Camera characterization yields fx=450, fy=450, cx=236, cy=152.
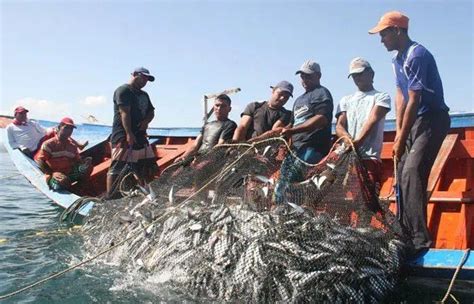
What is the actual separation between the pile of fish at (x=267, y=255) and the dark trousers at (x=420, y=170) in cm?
35

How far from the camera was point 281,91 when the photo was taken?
7.22 meters

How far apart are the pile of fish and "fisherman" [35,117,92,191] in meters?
4.83

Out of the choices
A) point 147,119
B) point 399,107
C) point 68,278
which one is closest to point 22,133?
point 147,119

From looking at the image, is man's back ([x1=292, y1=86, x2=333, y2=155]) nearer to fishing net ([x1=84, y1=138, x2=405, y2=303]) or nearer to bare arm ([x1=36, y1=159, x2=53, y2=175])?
fishing net ([x1=84, y1=138, x2=405, y2=303])

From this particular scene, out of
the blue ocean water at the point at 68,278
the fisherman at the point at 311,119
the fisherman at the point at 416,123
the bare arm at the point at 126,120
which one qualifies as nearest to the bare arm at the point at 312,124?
the fisherman at the point at 311,119

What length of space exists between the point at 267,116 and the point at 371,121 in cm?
190

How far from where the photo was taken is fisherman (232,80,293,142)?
7.20 meters

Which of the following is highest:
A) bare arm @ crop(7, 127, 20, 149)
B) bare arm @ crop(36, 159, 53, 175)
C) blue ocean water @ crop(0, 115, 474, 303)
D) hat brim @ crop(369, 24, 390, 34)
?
hat brim @ crop(369, 24, 390, 34)

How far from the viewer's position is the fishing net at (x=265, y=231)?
14.6ft

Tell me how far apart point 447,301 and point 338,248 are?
1.43 meters

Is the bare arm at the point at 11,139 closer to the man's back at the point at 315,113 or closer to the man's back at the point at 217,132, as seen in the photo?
the man's back at the point at 217,132

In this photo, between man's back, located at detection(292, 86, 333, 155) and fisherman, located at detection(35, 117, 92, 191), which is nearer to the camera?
man's back, located at detection(292, 86, 333, 155)

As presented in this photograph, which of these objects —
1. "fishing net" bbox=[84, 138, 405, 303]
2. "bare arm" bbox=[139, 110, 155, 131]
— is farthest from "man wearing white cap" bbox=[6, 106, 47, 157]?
"fishing net" bbox=[84, 138, 405, 303]

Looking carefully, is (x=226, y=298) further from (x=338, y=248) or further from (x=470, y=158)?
(x=470, y=158)
